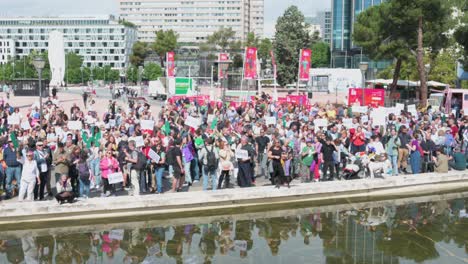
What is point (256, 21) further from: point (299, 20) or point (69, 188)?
point (69, 188)

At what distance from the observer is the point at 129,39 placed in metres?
171

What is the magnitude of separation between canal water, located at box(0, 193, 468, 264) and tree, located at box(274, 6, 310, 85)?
208 ft

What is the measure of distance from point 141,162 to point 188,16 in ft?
561

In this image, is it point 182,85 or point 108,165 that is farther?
point 182,85

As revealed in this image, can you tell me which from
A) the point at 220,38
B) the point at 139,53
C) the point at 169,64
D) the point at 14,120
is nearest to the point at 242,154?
the point at 14,120

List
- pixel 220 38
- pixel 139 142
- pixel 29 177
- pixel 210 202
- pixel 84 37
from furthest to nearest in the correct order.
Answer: pixel 84 37 < pixel 220 38 < pixel 139 142 < pixel 210 202 < pixel 29 177

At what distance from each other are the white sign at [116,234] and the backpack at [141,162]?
1.80 m

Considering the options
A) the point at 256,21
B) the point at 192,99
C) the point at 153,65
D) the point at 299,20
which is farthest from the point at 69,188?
the point at 256,21

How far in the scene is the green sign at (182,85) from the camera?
47.1 m

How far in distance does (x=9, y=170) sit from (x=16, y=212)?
1.47 metres

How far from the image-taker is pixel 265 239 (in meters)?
11.9

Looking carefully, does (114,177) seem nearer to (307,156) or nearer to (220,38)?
(307,156)

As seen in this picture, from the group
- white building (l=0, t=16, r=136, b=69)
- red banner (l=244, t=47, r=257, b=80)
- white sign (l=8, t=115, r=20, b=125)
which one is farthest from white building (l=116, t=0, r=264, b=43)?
white sign (l=8, t=115, r=20, b=125)

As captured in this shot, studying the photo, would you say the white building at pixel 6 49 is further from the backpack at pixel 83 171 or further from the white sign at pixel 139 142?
the backpack at pixel 83 171
